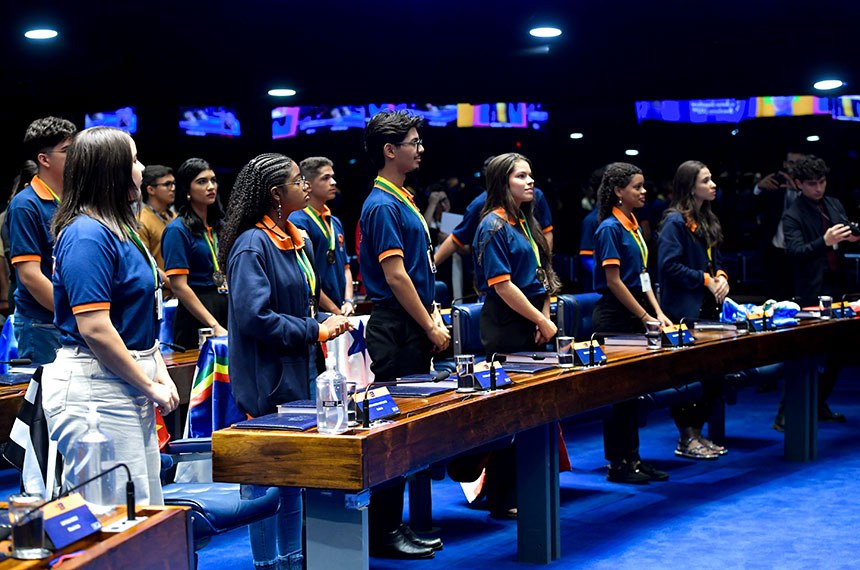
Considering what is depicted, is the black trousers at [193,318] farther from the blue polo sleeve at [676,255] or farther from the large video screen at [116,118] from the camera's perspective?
the large video screen at [116,118]

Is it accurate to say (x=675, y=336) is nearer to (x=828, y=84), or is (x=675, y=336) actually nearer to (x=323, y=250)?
(x=323, y=250)

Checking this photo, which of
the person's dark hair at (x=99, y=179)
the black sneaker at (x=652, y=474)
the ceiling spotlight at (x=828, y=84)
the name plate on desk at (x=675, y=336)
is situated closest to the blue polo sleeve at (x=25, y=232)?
the person's dark hair at (x=99, y=179)

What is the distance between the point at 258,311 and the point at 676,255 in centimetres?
287

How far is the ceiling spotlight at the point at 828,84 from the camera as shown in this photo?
7.98 meters

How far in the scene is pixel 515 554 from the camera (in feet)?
13.0

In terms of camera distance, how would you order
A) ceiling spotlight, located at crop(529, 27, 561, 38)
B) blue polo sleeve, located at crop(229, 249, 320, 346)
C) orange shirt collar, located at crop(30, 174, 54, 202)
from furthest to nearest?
ceiling spotlight, located at crop(529, 27, 561, 38)
orange shirt collar, located at crop(30, 174, 54, 202)
blue polo sleeve, located at crop(229, 249, 320, 346)

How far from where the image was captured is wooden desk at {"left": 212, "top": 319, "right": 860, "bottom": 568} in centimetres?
268

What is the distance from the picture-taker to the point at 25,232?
3494 millimetres

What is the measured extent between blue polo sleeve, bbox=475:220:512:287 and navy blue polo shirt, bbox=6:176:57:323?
1537 mm

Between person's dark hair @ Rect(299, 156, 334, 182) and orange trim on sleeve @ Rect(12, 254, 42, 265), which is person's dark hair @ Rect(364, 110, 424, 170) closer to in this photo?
orange trim on sleeve @ Rect(12, 254, 42, 265)

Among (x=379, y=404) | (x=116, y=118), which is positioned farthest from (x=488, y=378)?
(x=116, y=118)

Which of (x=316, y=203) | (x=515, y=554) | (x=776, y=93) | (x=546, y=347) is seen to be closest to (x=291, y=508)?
(x=515, y=554)

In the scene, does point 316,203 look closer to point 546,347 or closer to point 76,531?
point 546,347

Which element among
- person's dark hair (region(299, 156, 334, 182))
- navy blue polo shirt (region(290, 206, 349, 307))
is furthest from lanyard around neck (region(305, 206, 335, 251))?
person's dark hair (region(299, 156, 334, 182))
